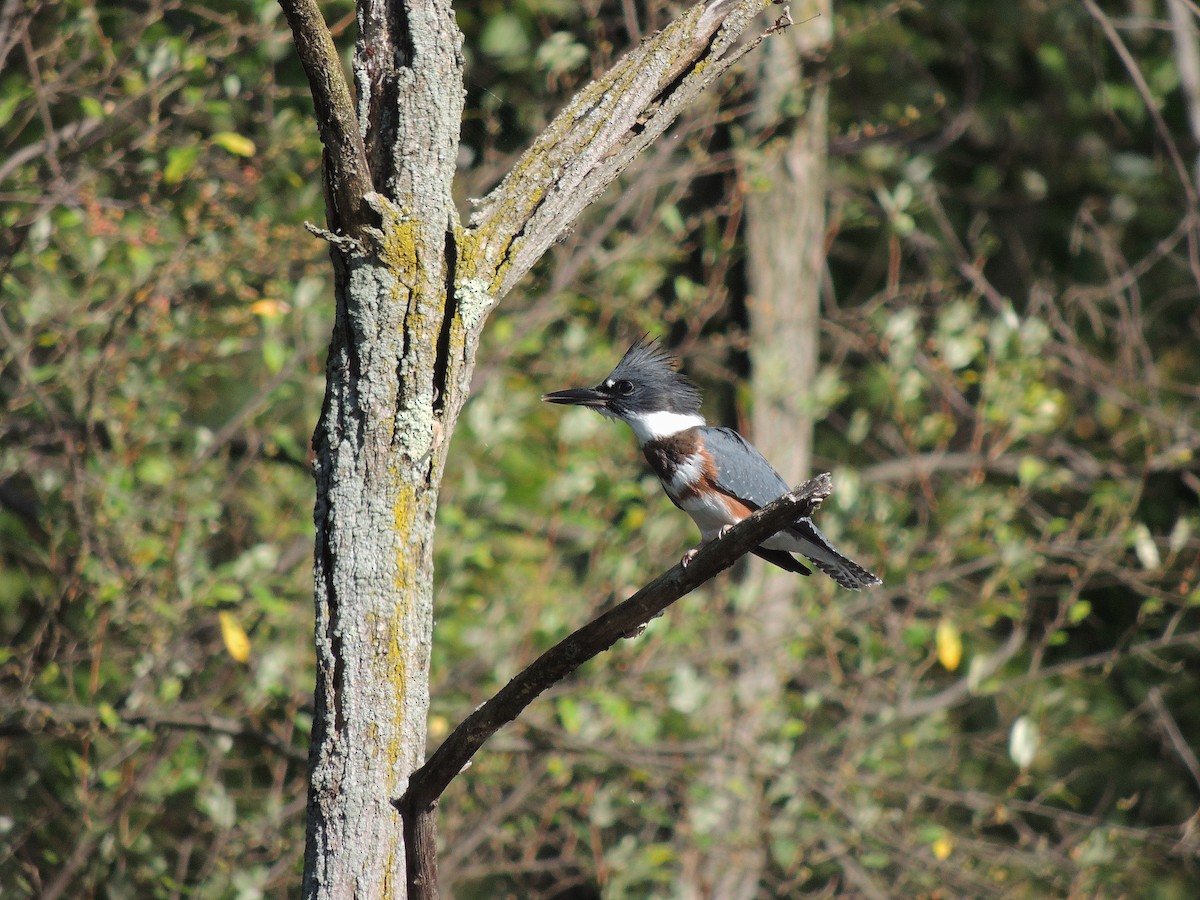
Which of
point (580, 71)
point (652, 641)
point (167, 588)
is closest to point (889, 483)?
point (652, 641)

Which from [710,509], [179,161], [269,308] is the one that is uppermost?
[179,161]

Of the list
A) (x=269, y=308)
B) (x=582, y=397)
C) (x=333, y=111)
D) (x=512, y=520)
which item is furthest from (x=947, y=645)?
(x=333, y=111)

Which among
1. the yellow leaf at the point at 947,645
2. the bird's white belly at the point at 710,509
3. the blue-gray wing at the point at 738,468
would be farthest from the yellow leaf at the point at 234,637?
the yellow leaf at the point at 947,645

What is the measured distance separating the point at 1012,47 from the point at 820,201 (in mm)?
2318

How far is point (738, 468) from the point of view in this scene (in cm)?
369

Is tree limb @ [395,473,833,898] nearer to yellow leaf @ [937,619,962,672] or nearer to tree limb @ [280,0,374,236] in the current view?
tree limb @ [280,0,374,236]

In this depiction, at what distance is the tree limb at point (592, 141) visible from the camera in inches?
83.3

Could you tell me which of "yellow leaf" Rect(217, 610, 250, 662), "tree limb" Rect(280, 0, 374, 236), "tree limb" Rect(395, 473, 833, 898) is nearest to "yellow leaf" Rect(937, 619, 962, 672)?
"yellow leaf" Rect(217, 610, 250, 662)

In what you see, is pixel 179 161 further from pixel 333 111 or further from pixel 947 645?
pixel 947 645

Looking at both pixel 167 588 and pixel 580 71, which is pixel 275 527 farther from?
pixel 580 71

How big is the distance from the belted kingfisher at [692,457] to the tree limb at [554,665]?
143 centimetres

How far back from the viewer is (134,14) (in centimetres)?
505

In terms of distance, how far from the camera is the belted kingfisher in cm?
365

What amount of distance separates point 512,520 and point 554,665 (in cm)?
312
